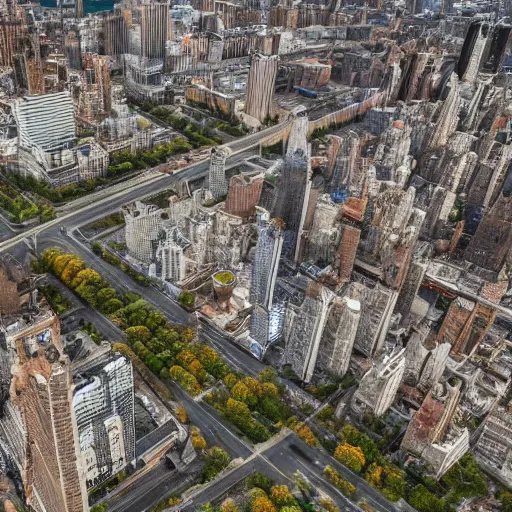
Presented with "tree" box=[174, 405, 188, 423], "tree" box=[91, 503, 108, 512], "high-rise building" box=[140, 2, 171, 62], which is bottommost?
"tree" box=[91, 503, 108, 512]

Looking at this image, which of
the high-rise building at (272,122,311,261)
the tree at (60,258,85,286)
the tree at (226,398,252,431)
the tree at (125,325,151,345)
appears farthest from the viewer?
the high-rise building at (272,122,311,261)

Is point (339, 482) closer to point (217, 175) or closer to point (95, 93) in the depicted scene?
point (217, 175)

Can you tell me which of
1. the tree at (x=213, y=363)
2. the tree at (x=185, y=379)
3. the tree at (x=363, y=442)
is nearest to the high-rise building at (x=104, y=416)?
the tree at (x=185, y=379)

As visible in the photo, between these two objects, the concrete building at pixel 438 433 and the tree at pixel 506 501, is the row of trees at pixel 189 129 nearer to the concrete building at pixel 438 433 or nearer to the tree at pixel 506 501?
the concrete building at pixel 438 433

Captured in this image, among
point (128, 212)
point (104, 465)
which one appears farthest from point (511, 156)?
point (104, 465)

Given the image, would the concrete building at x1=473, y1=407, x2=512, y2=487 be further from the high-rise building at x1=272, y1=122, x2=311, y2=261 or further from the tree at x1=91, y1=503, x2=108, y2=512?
the tree at x1=91, y1=503, x2=108, y2=512

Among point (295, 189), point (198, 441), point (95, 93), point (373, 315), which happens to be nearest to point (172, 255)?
point (295, 189)

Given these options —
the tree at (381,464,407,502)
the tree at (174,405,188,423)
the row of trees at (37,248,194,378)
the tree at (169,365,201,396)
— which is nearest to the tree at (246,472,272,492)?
the tree at (174,405,188,423)
